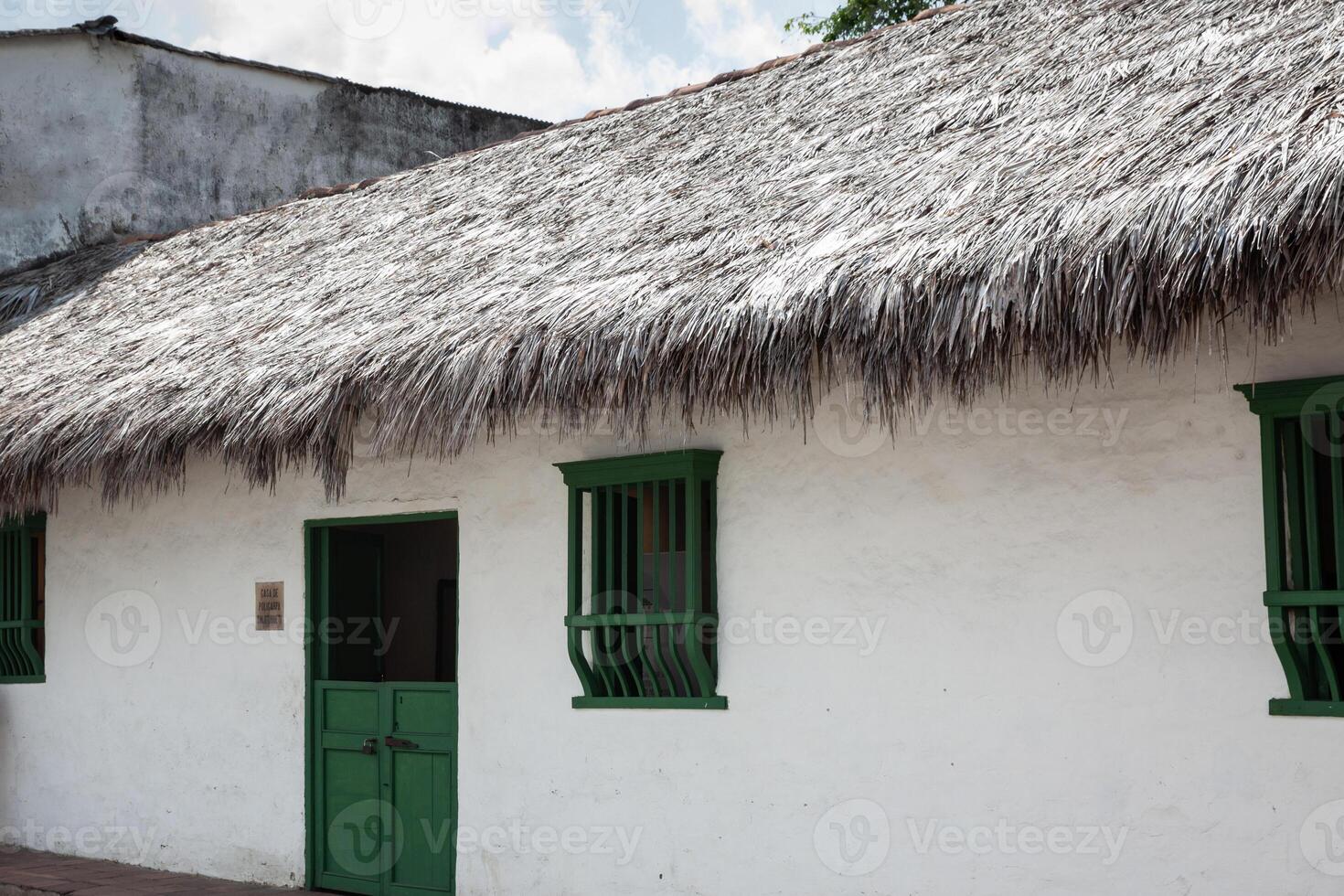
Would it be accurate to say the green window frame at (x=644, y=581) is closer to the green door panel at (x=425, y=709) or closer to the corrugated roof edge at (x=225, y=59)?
the green door panel at (x=425, y=709)

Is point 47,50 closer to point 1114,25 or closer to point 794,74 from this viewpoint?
point 794,74

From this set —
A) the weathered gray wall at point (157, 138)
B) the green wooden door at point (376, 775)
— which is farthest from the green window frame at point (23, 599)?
the weathered gray wall at point (157, 138)

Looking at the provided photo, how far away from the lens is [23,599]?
9336 mm

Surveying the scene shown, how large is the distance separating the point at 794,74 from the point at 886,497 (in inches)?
156

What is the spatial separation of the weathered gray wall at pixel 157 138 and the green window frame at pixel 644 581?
26.8ft

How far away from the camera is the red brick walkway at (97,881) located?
7.64 m

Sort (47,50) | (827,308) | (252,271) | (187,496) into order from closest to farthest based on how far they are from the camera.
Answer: (827,308)
(187,496)
(252,271)
(47,50)

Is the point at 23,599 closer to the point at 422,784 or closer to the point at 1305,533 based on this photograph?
the point at 422,784

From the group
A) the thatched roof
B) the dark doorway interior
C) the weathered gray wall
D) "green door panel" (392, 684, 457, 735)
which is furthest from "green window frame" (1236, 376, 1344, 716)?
the weathered gray wall

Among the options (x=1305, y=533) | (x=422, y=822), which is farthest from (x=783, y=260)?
(x=422, y=822)

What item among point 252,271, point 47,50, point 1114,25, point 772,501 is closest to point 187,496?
point 252,271

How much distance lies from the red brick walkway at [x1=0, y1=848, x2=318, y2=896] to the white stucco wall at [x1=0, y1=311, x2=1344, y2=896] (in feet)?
0.54

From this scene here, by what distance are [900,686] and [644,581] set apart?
1.37 meters

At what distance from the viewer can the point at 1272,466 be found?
16.1 feet
